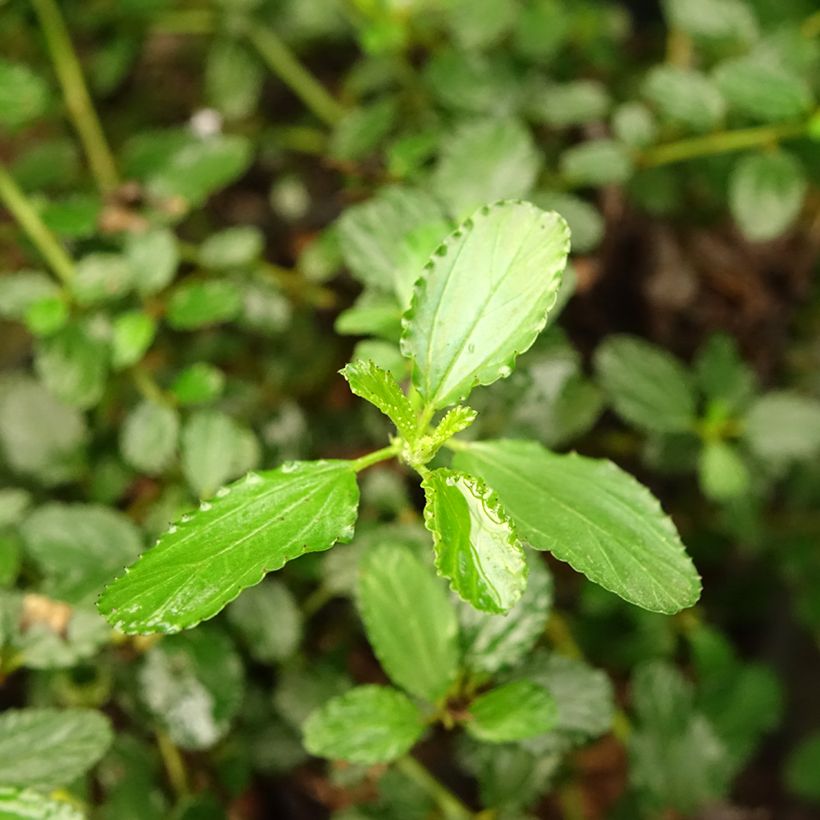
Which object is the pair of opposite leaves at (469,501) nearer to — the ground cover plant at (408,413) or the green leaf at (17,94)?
the ground cover plant at (408,413)

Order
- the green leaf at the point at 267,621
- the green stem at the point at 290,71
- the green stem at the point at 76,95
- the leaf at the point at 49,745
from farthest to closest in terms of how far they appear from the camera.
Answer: the green stem at the point at 290,71 < the green stem at the point at 76,95 < the green leaf at the point at 267,621 < the leaf at the point at 49,745

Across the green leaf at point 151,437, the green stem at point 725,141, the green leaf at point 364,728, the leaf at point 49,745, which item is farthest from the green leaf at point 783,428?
the leaf at point 49,745

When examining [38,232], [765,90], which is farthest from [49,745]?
[765,90]

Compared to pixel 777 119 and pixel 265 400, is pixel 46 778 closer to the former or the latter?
pixel 265 400

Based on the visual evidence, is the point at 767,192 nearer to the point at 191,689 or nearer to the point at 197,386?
the point at 197,386

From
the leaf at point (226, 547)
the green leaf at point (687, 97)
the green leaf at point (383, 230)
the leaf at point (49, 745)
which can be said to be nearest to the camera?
the leaf at point (226, 547)

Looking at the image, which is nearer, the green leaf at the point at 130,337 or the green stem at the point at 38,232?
the green leaf at the point at 130,337
